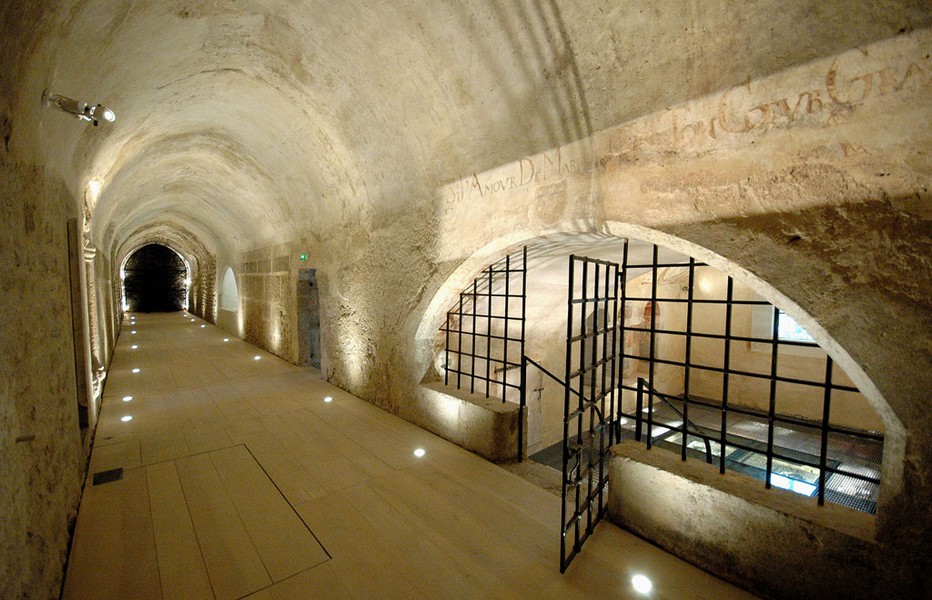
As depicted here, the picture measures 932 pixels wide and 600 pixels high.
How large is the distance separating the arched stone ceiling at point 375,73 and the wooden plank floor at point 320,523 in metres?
2.54

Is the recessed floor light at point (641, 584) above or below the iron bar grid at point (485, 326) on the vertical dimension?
below

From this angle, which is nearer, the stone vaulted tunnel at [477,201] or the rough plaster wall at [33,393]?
the rough plaster wall at [33,393]

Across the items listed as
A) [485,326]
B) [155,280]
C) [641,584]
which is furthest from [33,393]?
[155,280]

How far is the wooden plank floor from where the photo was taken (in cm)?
242

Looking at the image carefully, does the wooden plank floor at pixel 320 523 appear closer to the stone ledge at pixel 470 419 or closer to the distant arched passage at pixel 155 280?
the stone ledge at pixel 470 419

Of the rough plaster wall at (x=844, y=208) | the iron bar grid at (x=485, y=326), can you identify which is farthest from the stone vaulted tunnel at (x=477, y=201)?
the iron bar grid at (x=485, y=326)

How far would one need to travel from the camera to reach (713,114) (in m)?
2.35

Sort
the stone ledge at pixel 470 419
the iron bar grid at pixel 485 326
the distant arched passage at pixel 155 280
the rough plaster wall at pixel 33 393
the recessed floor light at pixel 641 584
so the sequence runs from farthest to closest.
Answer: the distant arched passage at pixel 155 280 → the iron bar grid at pixel 485 326 → the stone ledge at pixel 470 419 → the recessed floor light at pixel 641 584 → the rough plaster wall at pixel 33 393

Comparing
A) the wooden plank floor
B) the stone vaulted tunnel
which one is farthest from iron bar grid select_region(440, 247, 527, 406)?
the wooden plank floor

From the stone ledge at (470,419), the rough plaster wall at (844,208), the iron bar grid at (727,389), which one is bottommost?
the stone ledge at (470,419)

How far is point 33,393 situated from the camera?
2.01 meters

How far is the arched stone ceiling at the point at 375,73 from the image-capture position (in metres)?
2.09

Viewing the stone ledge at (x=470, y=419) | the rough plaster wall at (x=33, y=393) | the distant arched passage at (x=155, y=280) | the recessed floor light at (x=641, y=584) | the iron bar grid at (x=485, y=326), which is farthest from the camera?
the distant arched passage at (x=155, y=280)

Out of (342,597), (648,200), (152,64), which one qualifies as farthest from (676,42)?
(152,64)
